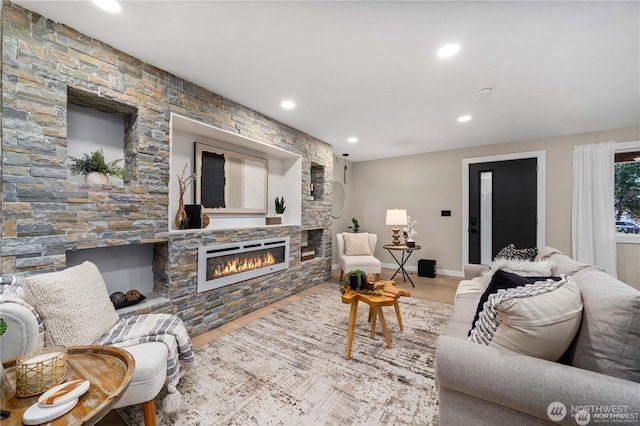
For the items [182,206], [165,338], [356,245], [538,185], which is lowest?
[165,338]

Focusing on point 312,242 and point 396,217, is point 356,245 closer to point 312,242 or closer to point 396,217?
point 312,242

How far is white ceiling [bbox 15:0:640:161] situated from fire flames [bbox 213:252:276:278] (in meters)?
1.88

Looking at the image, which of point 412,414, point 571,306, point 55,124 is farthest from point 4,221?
point 571,306

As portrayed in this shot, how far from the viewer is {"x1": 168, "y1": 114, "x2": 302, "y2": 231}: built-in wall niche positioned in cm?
270

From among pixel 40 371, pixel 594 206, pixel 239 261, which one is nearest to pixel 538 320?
pixel 40 371

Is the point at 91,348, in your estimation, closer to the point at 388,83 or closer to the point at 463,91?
the point at 388,83

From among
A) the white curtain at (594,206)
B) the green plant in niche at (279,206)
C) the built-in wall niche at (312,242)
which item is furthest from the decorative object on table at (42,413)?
the white curtain at (594,206)

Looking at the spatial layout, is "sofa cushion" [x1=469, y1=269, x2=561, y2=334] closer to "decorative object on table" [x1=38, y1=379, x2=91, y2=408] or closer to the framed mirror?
"decorative object on table" [x1=38, y1=379, x2=91, y2=408]

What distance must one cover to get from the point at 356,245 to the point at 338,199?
4.78ft

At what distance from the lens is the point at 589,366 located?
983 mm

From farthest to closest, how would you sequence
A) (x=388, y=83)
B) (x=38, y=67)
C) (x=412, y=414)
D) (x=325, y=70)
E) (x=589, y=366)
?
1. (x=388, y=83)
2. (x=325, y=70)
3. (x=38, y=67)
4. (x=412, y=414)
5. (x=589, y=366)

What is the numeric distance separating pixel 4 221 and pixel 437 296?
4363 millimetres

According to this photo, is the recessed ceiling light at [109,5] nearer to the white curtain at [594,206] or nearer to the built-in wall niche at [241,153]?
the built-in wall niche at [241,153]

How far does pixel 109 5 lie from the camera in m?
1.57
